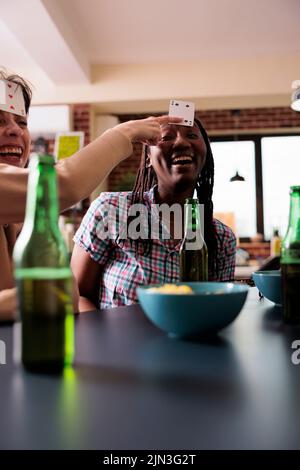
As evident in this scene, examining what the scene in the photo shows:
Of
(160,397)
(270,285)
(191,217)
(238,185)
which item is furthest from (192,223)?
(238,185)

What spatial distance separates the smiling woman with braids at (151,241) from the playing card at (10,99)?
15.1 inches

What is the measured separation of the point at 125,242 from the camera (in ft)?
4.91

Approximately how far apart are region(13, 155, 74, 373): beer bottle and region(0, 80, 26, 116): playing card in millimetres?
876

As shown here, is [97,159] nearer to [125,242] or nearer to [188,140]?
[125,242]

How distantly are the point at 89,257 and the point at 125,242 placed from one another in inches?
4.8

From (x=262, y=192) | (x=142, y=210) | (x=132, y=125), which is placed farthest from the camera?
(x=262, y=192)

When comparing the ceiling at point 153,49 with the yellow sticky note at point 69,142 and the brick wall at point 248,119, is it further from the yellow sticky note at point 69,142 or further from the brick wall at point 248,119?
the brick wall at point 248,119

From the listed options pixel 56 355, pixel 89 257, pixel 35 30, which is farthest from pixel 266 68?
pixel 56 355

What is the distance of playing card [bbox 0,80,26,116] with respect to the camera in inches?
55.4

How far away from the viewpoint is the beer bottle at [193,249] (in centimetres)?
111

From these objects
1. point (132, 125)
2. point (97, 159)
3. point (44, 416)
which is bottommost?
point (44, 416)

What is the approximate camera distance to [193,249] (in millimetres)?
1151
